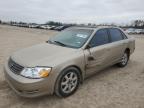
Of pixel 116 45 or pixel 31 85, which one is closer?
pixel 31 85

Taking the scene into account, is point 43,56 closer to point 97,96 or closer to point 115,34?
point 97,96

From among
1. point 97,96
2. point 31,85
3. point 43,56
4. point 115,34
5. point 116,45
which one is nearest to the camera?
point 31,85

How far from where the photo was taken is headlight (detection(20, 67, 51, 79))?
3.42 m

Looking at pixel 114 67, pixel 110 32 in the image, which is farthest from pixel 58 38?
pixel 114 67

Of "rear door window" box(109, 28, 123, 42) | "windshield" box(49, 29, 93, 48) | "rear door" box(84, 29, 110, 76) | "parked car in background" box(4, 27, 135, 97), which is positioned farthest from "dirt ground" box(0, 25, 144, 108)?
"rear door window" box(109, 28, 123, 42)

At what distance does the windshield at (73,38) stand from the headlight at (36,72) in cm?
121

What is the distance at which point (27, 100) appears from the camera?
3.77 metres

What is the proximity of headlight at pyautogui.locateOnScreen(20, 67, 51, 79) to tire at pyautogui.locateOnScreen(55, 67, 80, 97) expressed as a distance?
0.35 m

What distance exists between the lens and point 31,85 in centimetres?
333

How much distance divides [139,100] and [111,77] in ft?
4.89

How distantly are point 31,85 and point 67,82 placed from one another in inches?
35.5

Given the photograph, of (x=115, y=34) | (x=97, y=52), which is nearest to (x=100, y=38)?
(x=97, y=52)

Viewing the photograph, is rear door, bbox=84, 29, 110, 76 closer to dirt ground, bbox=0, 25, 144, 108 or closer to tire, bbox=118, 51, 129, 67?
dirt ground, bbox=0, 25, 144, 108

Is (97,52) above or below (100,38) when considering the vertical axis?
below
